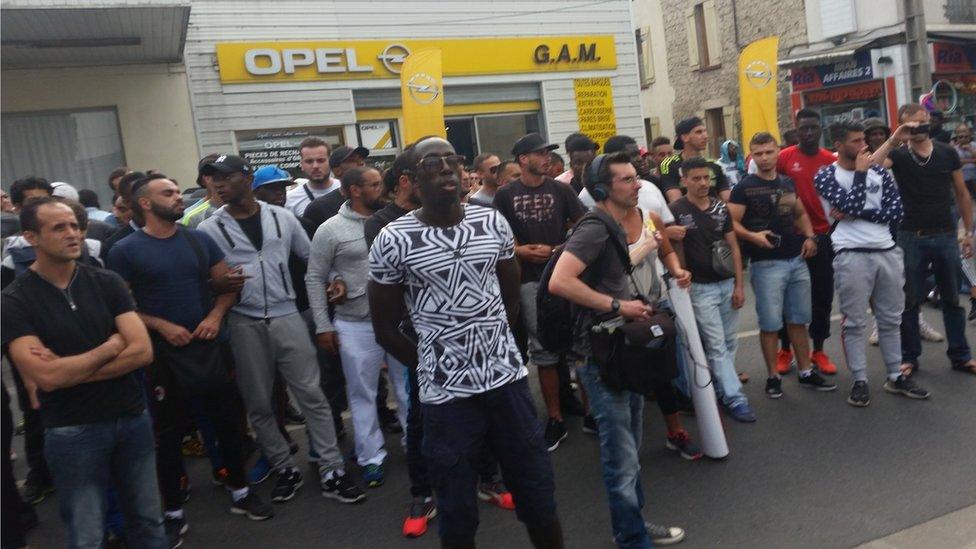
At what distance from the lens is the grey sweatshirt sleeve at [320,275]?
17.2 feet

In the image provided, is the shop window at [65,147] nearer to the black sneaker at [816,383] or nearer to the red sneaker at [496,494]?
the red sneaker at [496,494]

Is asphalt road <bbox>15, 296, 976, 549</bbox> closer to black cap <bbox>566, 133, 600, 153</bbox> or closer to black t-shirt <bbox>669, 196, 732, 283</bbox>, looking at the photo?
black t-shirt <bbox>669, 196, 732, 283</bbox>

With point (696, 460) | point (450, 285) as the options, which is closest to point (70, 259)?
point (450, 285)

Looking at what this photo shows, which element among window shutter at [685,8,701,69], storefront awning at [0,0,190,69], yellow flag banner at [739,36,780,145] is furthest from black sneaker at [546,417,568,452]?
window shutter at [685,8,701,69]

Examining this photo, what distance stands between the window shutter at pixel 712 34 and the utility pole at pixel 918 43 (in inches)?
334

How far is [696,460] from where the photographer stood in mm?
5340

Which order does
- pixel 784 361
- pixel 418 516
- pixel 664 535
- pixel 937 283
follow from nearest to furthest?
pixel 664 535
pixel 418 516
pixel 937 283
pixel 784 361

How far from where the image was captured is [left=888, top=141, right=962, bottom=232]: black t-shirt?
6.48 m

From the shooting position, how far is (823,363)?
22.5ft

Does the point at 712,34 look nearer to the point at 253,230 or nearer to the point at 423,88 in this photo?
the point at 423,88

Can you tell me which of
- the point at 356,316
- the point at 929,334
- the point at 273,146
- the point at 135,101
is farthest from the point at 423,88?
the point at 356,316

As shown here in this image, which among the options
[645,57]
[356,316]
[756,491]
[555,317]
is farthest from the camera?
[645,57]

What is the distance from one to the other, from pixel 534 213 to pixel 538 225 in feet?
0.28

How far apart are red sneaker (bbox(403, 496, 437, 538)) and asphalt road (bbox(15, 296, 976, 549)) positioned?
0.23 ft
